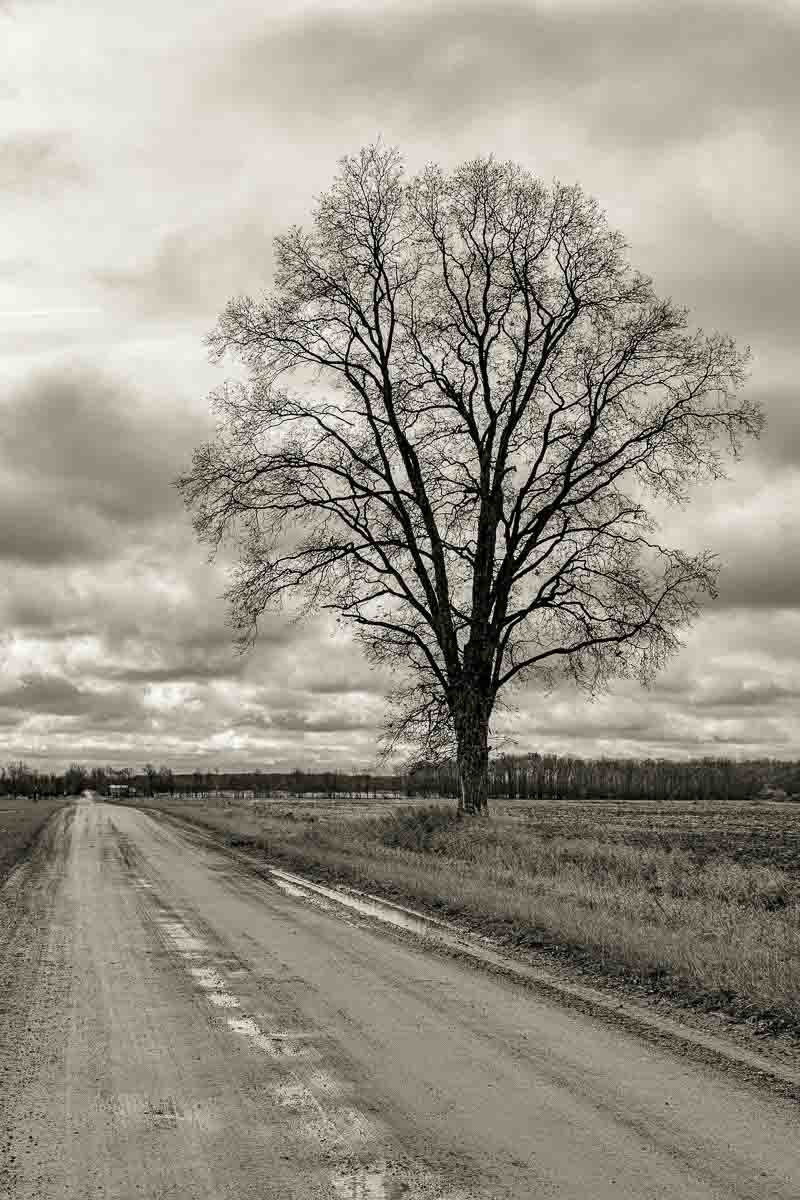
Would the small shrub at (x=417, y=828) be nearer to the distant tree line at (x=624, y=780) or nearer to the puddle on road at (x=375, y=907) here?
the puddle on road at (x=375, y=907)

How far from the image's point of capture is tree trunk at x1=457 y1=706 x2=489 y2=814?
2567cm

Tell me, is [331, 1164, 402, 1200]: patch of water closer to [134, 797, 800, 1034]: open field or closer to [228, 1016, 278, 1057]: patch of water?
[228, 1016, 278, 1057]: patch of water

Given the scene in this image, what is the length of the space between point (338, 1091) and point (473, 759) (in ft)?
67.4

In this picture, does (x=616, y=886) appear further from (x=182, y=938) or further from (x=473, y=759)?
(x=473, y=759)

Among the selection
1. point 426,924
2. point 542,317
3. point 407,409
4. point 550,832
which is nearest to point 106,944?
point 426,924

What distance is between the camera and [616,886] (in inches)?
601

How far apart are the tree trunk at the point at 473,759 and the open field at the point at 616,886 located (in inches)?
28.2

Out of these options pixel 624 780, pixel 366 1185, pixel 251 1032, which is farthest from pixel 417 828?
pixel 624 780

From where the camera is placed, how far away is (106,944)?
34.5 ft

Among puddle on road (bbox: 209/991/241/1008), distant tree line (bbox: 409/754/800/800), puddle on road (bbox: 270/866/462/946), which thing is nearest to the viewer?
puddle on road (bbox: 209/991/241/1008)

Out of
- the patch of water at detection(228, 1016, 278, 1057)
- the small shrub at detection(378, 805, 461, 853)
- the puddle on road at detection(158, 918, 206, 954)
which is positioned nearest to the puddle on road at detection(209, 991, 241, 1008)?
the patch of water at detection(228, 1016, 278, 1057)

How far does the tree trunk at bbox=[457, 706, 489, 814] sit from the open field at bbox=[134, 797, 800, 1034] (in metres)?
0.72

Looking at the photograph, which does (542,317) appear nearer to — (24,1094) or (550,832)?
(550,832)

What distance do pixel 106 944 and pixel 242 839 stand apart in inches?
603
